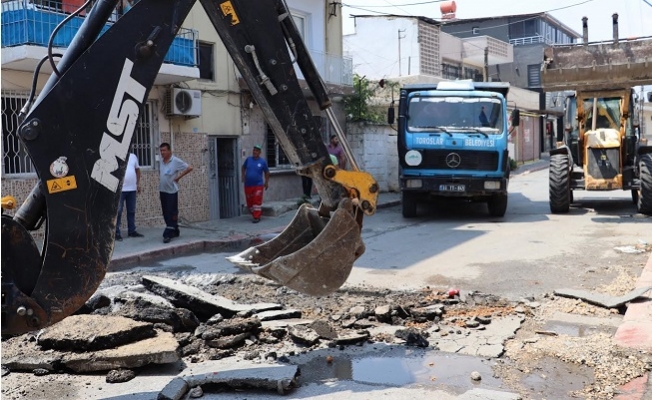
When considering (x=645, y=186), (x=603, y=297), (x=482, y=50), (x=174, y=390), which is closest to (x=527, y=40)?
(x=482, y=50)

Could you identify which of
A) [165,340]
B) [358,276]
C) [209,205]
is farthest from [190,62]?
[165,340]

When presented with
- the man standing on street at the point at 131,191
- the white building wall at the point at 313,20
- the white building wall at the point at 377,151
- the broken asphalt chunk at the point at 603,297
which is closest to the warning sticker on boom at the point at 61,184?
the broken asphalt chunk at the point at 603,297

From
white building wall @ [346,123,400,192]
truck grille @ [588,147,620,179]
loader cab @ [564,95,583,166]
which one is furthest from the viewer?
white building wall @ [346,123,400,192]

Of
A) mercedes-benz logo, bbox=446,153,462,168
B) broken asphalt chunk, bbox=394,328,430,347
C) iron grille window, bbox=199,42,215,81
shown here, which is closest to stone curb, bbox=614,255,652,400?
broken asphalt chunk, bbox=394,328,430,347

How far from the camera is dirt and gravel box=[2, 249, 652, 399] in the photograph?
4.74m

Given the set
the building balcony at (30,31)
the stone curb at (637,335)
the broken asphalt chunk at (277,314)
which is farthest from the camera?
the building balcony at (30,31)

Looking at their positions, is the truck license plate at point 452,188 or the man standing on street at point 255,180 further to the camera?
the man standing on street at point 255,180

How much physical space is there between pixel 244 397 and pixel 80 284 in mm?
1287

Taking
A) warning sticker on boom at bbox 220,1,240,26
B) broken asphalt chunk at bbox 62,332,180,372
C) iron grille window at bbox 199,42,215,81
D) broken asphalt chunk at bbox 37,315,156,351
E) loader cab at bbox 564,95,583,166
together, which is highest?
iron grille window at bbox 199,42,215,81

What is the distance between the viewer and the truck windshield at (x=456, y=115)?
14.2 m

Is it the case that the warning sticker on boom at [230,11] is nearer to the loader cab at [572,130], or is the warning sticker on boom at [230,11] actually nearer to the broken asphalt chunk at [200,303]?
the broken asphalt chunk at [200,303]

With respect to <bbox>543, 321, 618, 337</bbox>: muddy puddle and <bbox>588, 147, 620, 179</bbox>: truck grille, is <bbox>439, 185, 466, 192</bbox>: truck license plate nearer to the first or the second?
<bbox>588, 147, 620, 179</bbox>: truck grille

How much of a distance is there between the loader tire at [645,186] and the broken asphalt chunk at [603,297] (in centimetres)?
713

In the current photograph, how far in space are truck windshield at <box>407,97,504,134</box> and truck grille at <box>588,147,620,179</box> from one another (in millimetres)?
1990
